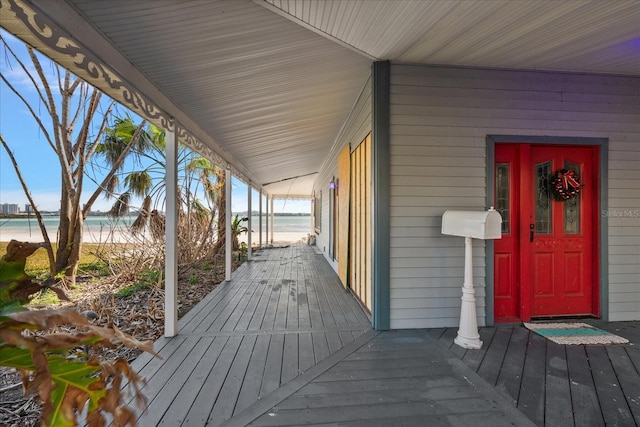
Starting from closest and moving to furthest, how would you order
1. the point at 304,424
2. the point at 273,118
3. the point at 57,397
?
the point at 57,397 → the point at 304,424 → the point at 273,118

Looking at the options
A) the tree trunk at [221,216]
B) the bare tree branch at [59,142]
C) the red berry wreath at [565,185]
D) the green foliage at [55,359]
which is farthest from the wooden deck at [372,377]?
the tree trunk at [221,216]

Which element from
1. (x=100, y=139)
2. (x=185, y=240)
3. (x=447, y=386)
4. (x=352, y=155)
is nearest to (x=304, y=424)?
(x=447, y=386)

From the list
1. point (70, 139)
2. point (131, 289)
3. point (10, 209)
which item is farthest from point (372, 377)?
point (70, 139)

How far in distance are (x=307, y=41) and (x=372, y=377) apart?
2.70 meters

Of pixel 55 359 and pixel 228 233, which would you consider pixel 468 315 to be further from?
pixel 228 233

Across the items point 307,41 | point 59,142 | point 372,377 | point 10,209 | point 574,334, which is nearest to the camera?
point 372,377

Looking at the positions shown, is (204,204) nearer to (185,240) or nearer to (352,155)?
(185,240)

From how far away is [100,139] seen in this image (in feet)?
18.4

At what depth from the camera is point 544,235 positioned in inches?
134

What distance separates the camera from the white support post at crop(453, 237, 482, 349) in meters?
2.75

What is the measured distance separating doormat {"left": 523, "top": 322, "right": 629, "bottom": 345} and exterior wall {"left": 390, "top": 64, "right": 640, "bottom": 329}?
0.57m

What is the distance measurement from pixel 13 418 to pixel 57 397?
1.76 m

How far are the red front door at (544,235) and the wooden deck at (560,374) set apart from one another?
43cm

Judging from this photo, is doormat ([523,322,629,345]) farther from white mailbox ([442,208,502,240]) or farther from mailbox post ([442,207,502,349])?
white mailbox ([442,208,502,240])
